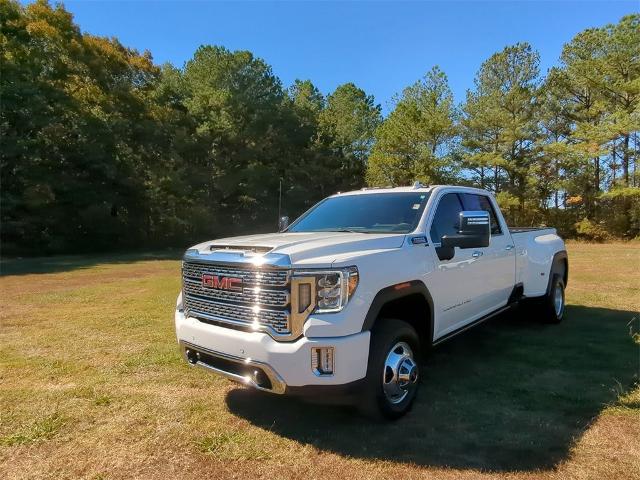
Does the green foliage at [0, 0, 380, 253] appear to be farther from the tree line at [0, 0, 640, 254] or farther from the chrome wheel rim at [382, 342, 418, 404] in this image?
the chrome wheel rim at [382, 342, 418, 404]

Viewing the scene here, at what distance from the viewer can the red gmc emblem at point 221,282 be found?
3482 millimetres

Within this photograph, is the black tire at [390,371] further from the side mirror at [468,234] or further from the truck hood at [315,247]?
the side mirror at [468,234]

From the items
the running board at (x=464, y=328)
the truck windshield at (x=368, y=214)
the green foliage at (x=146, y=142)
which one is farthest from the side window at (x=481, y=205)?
the green foliage at (x=146, y=142)

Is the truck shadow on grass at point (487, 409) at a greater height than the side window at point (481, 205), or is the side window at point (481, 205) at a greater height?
the side window at point (481, 205)

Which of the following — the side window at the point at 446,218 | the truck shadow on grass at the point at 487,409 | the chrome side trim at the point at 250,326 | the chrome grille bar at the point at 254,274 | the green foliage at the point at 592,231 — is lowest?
the truck shadow on grass at the point at 487,409

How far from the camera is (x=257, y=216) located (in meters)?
36.6

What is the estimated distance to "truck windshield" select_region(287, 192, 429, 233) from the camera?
14.7ft

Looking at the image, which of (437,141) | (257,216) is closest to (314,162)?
(257,216)

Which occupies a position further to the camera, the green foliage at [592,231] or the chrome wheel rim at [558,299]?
the green foliage at [592,231]

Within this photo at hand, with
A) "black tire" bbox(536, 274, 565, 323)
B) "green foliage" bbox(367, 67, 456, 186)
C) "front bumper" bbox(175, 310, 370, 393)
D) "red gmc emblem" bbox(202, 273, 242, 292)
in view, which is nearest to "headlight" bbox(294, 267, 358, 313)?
"front bumper" bbox(175, 310, 370, 393)

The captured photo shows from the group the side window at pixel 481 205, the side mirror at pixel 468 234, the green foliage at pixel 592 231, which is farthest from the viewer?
the green foliage at pixel 592 231

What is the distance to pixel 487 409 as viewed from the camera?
4.01 meters

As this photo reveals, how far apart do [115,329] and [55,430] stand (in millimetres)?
3412

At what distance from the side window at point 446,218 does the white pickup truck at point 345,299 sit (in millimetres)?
17
